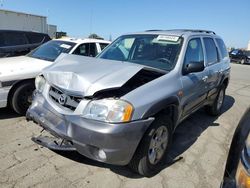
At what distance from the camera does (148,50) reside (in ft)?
14.0

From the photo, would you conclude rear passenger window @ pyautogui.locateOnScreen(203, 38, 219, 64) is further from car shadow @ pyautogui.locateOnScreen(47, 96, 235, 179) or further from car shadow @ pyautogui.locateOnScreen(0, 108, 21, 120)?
car shadow @ pyautogui.locateOnScreen(0, 108, 21, 120)

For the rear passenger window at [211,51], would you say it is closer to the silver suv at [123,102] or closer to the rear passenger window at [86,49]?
the silver suv at [123,102]

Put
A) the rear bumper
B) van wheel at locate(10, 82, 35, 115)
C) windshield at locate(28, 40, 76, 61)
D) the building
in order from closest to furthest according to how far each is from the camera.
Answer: the rear bumper, van wheel at locate(10, 82, 35, 115), windshield at locate(28, 40, 76, 61), the building

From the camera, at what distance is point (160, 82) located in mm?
3252

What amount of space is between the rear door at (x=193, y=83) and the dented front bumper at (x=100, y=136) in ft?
3.73

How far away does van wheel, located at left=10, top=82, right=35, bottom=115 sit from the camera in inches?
195

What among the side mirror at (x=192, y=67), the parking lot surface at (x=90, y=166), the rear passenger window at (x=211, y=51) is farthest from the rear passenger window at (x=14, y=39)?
the side mirror at (x=192, y=67)

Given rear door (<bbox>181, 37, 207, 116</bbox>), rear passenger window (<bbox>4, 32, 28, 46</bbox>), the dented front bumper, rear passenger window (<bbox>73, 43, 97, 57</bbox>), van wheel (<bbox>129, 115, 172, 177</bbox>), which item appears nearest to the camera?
the dented front bumper

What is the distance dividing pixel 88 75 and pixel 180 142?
7.29 ft

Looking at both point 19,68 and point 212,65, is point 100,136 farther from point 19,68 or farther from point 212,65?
point 212,65

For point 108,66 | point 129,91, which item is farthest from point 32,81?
point 129,91

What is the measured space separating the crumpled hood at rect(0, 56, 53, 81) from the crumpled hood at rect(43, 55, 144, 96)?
65.1 inches

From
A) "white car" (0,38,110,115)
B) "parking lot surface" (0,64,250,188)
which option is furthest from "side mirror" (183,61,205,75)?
"white car" (0,38,110,115)

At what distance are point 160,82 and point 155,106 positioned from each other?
387mm
